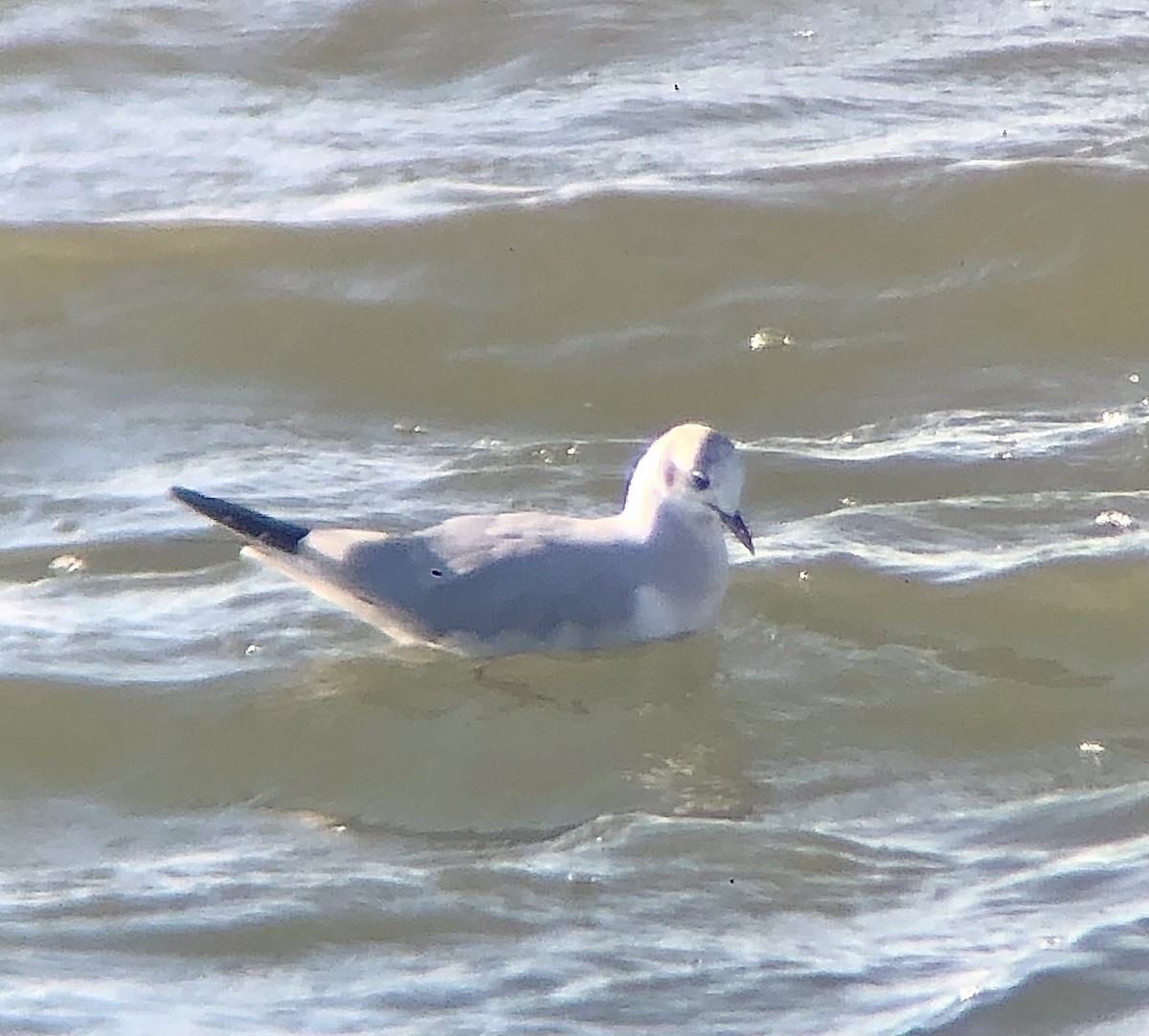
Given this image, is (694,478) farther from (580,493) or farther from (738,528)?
(580,493)

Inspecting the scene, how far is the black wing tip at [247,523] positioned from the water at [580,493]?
0.24m

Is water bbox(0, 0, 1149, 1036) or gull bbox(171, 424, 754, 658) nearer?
water bbox(0, 0, 1149, 1036)

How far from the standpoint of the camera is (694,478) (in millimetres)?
6301

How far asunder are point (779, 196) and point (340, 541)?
2.78 m

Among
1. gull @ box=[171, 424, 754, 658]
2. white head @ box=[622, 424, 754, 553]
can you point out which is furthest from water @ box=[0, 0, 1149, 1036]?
white head @ box=[622, 424, 754, 553]

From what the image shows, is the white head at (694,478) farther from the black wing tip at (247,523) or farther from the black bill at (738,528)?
→ the black wing tip at (247,523)

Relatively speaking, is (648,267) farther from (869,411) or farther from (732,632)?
(732,632)

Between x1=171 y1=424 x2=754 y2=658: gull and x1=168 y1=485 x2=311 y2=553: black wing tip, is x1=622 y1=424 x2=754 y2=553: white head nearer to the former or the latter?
x1=171 y1=424 x2=754 y2=658: gull

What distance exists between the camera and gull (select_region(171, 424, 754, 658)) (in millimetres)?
6004

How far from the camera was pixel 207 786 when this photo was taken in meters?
5.45

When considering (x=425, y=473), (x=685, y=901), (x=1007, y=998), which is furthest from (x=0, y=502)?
(x=1007, y=998)

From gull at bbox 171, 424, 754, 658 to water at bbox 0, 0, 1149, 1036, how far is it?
10 cm

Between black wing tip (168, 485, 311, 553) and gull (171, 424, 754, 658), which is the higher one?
black wing tip (168, 485, 311, 553)

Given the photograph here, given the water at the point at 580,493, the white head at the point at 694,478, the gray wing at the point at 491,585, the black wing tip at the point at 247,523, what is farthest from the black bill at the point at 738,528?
the black wing tip at the point at 247,523
